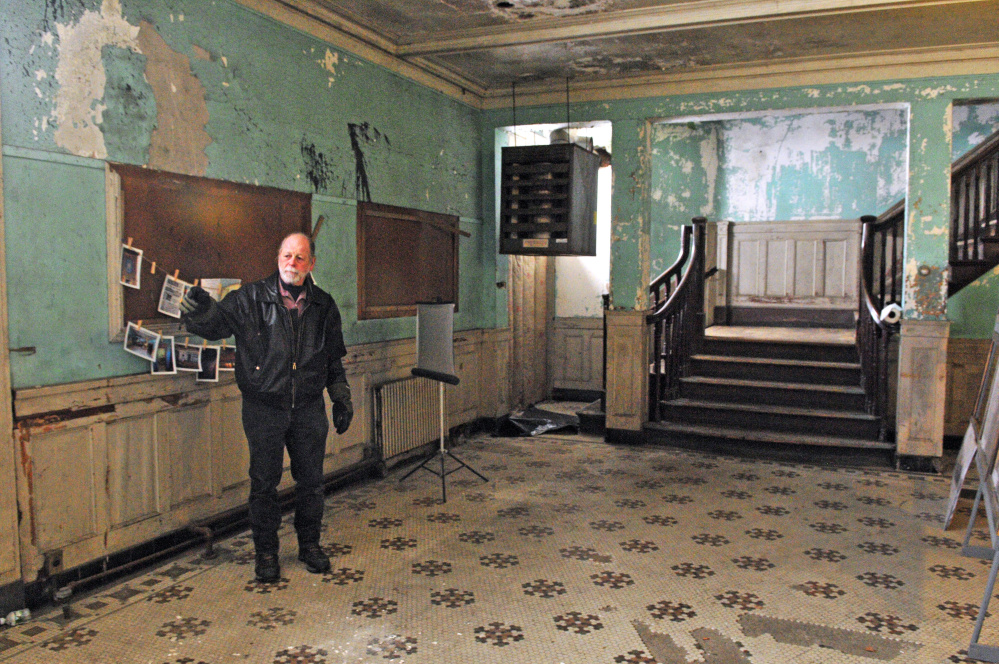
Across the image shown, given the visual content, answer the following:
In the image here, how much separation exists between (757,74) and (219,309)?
4.73 m

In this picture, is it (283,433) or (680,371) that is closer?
(283,433)

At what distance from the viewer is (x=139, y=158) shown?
358 cm

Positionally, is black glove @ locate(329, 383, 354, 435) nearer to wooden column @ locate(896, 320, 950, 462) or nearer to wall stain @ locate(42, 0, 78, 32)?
wall stain @ locate(42, 0, 78, 32)

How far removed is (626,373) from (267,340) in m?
3.79

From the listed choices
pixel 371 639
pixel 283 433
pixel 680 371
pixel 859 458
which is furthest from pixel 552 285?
pixel 371 639

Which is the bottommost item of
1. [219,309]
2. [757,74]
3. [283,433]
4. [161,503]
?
[161,503]

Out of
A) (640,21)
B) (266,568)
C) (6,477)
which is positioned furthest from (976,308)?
(6,477)

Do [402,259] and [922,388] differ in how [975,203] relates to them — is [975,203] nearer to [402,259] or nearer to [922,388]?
[922,388]

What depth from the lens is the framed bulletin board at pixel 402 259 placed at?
5309mm

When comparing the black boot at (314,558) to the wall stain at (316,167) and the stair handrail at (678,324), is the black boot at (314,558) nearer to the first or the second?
the wall stain at (316,167)

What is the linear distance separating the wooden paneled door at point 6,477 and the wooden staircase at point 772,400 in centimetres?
484

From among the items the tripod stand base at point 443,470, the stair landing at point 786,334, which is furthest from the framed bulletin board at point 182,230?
the stair landing at point 786,334

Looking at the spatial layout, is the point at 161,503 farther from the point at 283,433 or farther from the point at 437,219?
the point at 437,219

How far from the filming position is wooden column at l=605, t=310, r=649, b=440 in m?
6.52
